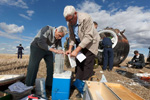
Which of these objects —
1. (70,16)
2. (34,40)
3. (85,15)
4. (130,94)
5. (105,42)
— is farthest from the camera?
(105,42)

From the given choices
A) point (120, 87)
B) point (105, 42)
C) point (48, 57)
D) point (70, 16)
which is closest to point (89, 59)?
point (120, 87)

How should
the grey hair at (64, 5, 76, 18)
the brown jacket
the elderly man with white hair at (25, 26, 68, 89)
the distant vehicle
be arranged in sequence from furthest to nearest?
the distant vehicle
the elderly man with white hair at (25, 26, 68, 89)
the brown jacket
the grey hair at (64, 5, 76, 18)

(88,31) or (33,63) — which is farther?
(33,63)

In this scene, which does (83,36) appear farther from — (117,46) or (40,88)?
(117,46)

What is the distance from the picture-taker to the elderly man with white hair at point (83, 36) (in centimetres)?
177

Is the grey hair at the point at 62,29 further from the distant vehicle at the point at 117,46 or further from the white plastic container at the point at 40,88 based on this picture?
the distant vehicle at the point at 117,46

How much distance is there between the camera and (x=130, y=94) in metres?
1.34

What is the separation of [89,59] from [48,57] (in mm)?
1166

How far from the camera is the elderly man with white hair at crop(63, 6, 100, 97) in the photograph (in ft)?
5.81

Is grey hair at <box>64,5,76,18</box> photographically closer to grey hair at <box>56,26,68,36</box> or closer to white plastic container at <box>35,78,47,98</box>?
grey hair at <box>56,26,68,36</box>

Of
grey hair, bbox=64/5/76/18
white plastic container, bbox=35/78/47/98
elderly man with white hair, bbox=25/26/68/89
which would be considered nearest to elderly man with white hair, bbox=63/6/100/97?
grey hair, bbox=64/5/76/18

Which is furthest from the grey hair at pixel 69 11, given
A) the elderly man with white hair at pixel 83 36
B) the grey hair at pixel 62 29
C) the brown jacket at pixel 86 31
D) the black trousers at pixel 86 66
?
the black trousers at pixel 86 66

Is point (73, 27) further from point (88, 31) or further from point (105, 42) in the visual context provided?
point (105, 42)

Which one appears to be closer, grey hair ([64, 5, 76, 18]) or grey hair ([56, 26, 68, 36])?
grey hair ([64, 5, 76, 18])
